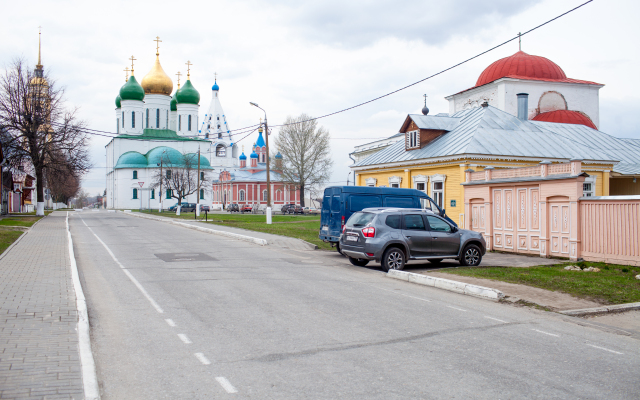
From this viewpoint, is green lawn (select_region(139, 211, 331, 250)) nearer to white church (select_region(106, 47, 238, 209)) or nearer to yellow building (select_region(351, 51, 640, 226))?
yellow building (select_region(351, 51, 640, 226))

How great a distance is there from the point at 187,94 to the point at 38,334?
89.4 meters

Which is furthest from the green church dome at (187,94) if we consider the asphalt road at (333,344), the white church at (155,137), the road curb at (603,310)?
the road curb at (603,310)

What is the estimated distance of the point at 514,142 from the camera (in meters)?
24.4

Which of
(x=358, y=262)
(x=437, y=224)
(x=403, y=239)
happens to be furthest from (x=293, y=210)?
(x=403, y=239)

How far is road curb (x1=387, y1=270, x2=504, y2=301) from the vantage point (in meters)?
9.91

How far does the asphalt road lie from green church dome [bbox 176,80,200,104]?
277ft

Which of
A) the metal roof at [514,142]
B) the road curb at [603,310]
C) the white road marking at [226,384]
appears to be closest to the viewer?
the white road marking at [226,384]

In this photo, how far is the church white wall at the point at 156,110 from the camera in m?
88.8

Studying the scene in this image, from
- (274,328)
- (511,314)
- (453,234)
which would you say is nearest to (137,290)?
(274,328)

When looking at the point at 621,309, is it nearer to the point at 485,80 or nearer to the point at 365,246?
the point at 365,246

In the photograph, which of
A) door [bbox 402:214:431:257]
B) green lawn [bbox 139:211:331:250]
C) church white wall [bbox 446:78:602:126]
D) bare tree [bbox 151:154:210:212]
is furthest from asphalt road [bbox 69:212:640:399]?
bare tree [bbox 151:154:210:212]

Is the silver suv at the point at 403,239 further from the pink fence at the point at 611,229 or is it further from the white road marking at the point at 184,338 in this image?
the white road marking at the point at 184,338

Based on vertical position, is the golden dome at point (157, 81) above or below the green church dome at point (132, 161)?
above

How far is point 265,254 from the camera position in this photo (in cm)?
1678
